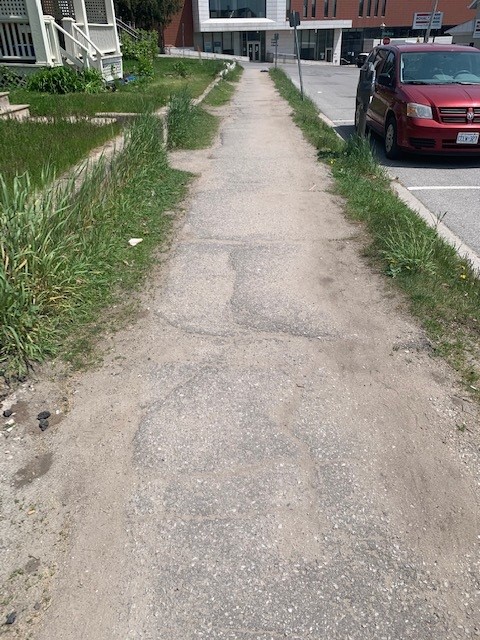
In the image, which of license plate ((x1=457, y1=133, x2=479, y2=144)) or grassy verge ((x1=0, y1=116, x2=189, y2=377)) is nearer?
grassy verge ((x1=0, y1=116, x2=189, y2=377))

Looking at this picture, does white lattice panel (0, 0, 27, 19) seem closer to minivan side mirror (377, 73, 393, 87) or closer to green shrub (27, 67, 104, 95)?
green shrub (27, 67, 104, 95)

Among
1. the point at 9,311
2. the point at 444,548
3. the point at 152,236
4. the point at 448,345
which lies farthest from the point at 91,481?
the point at 152,236

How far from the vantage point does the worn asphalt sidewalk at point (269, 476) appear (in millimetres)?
2152

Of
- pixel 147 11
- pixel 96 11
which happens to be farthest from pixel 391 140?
pixel 147 11

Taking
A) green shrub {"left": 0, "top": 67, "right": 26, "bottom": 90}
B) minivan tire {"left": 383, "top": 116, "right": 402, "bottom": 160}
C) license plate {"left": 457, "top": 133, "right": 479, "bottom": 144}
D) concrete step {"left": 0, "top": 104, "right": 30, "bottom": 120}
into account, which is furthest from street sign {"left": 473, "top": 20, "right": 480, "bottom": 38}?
concrete step {"left": 0, "top": 104, "right": 30, "bottom": 120}

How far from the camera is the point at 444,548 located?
2420mm

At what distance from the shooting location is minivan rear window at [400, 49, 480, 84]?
9.68m

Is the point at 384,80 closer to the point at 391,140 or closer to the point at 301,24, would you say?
the point at 391,140

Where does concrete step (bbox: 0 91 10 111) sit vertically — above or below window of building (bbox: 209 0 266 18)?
below

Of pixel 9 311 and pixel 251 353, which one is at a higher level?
pixel 9 311

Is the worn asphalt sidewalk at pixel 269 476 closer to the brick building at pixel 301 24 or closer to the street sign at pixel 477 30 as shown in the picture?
the street sign at pixel 477 30

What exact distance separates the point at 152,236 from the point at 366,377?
3.27 meters

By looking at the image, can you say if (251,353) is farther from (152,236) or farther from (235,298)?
(152,236)

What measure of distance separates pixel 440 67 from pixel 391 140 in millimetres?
1785
